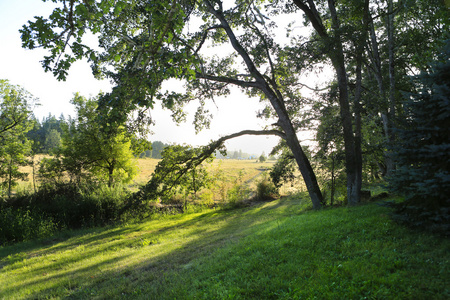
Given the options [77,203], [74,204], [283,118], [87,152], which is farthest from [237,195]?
[87,152]

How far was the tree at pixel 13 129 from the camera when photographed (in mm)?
17391

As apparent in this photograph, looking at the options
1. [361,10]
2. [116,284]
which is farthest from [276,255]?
[361,10]

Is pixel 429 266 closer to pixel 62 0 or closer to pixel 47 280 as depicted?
pixel 62 0

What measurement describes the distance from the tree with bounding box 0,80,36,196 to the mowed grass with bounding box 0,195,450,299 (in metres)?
11.9

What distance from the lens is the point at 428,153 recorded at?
4980 millimetres

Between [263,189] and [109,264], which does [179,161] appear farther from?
[263,189]

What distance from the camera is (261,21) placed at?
11586mm

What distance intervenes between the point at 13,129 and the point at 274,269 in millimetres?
23234

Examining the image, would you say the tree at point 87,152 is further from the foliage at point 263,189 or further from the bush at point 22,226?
the foliage at point 263,189

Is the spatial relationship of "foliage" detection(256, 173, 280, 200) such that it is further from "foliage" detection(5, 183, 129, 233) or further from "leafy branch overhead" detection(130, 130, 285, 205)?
"foliage" detection(5, 183, 129, 233)

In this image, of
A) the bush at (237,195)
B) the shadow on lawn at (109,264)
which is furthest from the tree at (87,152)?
the bush at (237,195)

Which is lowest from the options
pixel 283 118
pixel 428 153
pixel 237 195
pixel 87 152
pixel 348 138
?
pixel 237 195

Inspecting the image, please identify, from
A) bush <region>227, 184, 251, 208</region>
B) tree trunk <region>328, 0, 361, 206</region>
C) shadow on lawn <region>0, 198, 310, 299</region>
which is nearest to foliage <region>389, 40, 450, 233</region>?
tree trunk <region>328, 0, 361, 206</region>

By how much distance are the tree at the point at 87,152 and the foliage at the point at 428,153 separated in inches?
604
